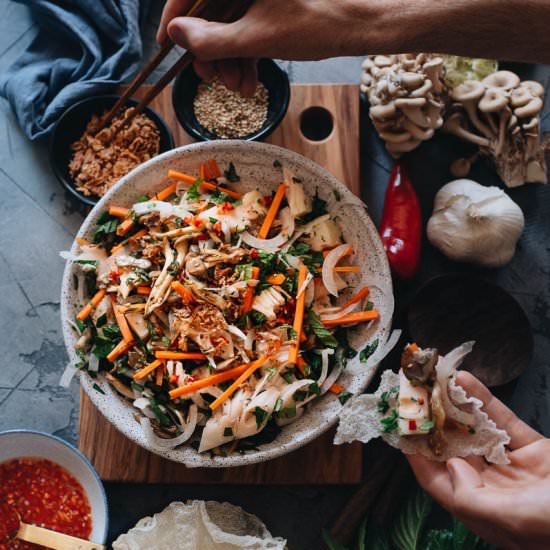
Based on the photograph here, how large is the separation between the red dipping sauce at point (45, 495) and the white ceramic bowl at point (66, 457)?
0.03 m

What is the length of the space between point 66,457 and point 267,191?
1216 mm

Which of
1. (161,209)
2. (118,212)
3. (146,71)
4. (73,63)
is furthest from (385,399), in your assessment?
(73,63)

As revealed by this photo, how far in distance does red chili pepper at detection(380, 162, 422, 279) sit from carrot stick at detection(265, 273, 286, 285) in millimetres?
565

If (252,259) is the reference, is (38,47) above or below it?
above

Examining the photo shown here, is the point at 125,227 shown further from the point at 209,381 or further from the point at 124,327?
the point at 209,381

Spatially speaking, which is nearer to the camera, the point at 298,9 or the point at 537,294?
the point at 298,9

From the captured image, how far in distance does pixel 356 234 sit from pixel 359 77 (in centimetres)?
86

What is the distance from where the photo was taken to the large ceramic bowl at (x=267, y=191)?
2.44m

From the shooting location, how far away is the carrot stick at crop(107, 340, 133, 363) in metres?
2.43

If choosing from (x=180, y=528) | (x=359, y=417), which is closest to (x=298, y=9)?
(x=359, y=417)

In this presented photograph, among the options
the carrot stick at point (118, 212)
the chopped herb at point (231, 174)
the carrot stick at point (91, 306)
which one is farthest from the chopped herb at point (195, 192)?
the carrot stick at point (91, 306)

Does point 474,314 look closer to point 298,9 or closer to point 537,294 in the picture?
point 537,294

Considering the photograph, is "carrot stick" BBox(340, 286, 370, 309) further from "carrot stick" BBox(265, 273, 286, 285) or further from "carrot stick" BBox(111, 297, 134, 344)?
"carrot stick" BBox(111, 297, 134, 344)

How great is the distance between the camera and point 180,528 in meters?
2.72
